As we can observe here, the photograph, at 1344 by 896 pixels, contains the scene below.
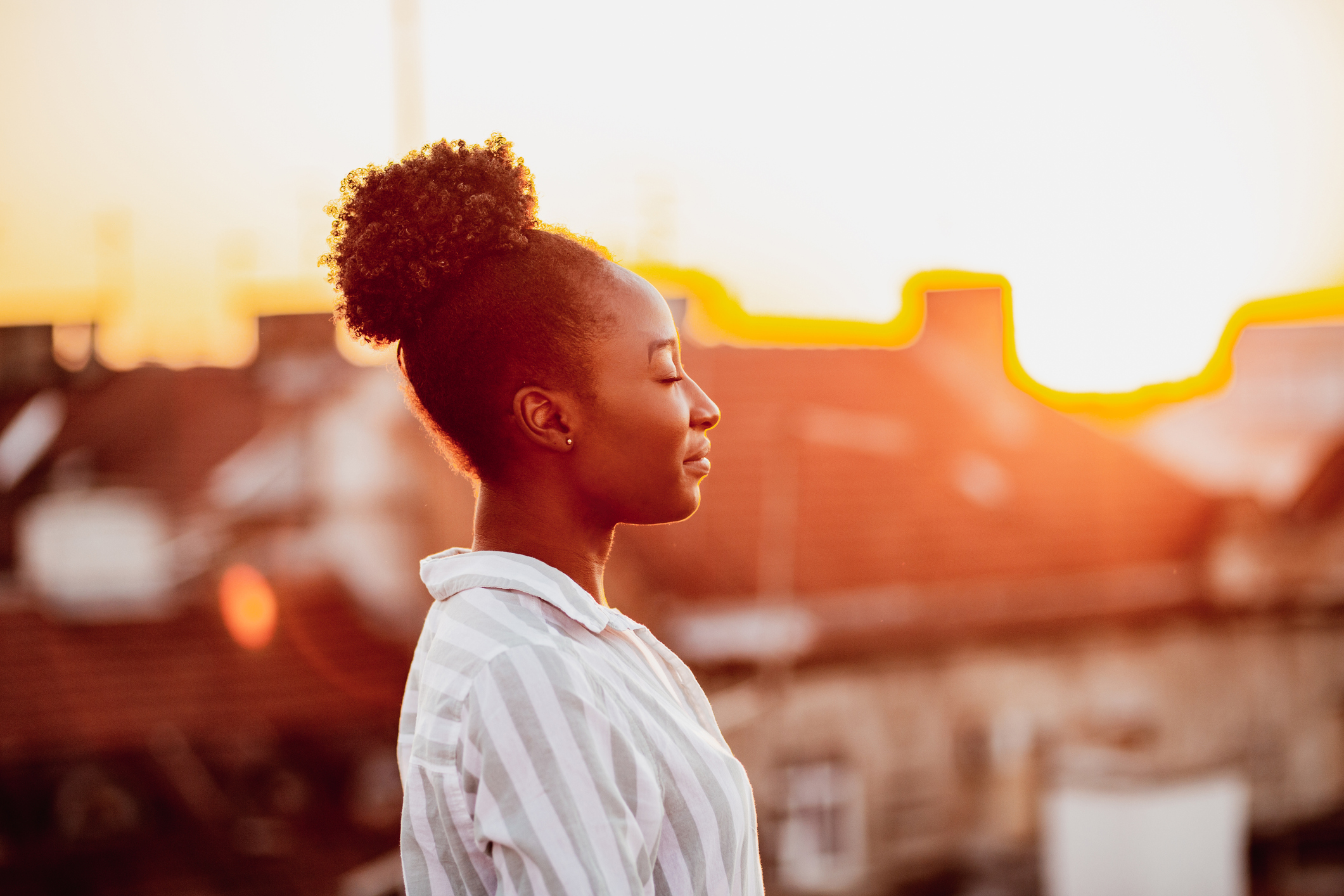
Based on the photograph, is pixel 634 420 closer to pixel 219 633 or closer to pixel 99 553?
pixel 219 633

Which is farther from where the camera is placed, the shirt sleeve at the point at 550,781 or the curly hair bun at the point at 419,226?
the curly hair bun at the point at 419,226

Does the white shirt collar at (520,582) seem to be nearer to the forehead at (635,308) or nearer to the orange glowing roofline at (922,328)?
the forehead at (635,308)

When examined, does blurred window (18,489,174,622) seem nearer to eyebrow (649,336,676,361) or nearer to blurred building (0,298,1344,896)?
blurred building (0,298,1344,896)

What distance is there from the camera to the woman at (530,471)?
98cm

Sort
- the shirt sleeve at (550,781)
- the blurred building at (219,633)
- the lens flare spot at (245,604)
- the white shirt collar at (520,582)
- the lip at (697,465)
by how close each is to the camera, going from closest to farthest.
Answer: the shirt sleeve at (550,781), the white shirt collar at (520,582), the lip at (697,465), the blurred building at (219,633), the lens flare spot at (245,604)

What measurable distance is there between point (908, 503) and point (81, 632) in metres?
7.80

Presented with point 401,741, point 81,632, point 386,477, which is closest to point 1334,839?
point 386,477

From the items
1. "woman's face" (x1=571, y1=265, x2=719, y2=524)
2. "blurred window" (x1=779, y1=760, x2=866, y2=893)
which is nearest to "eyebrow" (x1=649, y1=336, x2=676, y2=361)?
"woman's face" (x1=571, y1=265, x2=719, y2=524)

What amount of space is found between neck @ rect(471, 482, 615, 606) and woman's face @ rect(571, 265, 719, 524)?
1.1 inches

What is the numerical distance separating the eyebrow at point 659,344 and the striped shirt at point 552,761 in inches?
8.9

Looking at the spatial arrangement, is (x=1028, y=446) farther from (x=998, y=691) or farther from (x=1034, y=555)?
(x=998, y=691)

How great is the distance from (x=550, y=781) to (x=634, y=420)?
357 millimetres

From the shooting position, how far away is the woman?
985 millimetres

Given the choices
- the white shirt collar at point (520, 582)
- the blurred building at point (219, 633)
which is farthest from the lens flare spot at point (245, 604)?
the white shirt collar at point (520, 582)
